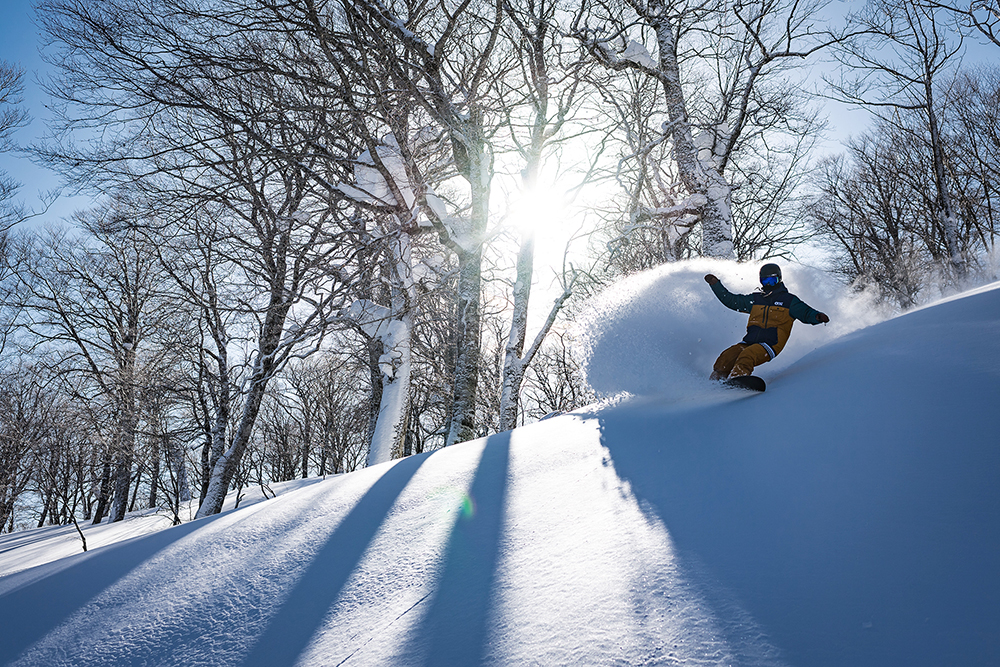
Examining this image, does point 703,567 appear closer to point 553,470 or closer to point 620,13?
point 553,470

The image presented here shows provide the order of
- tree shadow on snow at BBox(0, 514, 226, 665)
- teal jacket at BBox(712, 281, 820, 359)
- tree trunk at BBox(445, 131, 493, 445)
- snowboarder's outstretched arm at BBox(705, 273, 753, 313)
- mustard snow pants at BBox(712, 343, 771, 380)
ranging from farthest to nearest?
tree trunk at BBox(445, 131, 493, 445) < snowboarder's outstretched arm at BBox(705, 273, 753, 313) < teal jacket at BBox(712, 281, 820, 359) < mustard snow pants at BBox(712, 343, 771, 380) < tree shadow on snow at BBox(0, 514, 226, 665)

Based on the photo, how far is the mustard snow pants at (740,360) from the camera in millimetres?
3729

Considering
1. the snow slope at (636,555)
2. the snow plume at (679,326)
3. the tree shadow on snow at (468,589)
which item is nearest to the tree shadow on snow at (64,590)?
the snow slope at (636,555)

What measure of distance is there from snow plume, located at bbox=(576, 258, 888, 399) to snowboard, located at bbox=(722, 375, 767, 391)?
1.37ft

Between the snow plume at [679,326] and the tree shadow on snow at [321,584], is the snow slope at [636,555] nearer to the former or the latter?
the tree shadow on snow at [321,584]

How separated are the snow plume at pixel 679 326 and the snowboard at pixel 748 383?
0.42 m

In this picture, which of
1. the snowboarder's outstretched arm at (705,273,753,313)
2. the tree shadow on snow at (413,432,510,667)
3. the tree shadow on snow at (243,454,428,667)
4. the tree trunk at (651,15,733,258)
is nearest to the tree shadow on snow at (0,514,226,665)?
the tree shadow on snow at (243,454,428,667)

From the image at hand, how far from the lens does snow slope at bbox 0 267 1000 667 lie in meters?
1.23

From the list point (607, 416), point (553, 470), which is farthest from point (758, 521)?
point (607, 416)

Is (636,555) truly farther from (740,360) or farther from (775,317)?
(775,317)

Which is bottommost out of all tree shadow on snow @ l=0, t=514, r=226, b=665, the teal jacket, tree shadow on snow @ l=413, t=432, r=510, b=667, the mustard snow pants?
tree shadow on snow @ l=413, t=432, r=510, b=667

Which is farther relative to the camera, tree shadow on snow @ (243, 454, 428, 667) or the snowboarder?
the snowboarder

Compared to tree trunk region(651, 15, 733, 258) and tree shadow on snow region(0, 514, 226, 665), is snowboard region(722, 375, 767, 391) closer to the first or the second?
tree shadow on snow region(0, 514, 226, 665)

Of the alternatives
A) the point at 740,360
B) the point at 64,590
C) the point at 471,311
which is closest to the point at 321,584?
the point at 64,590
